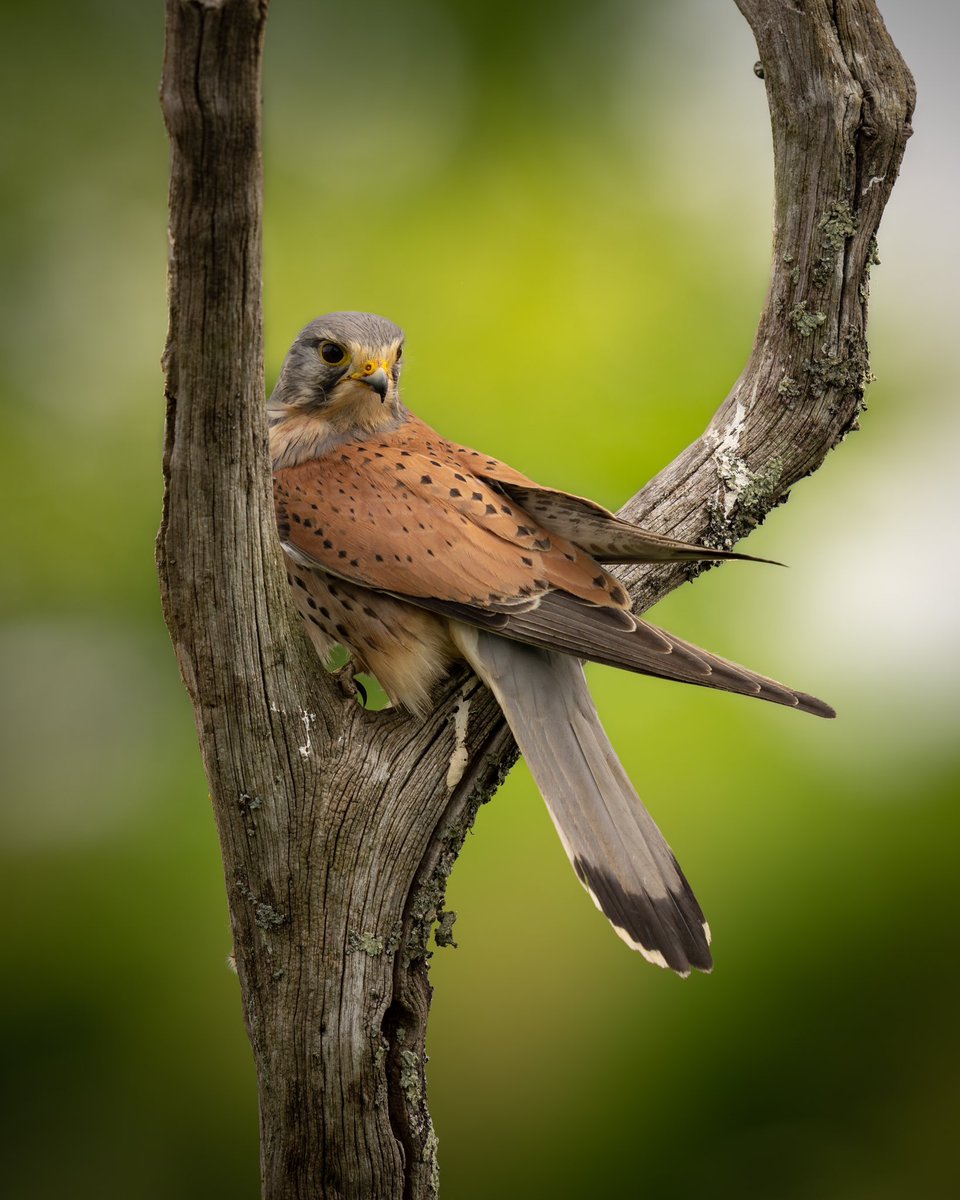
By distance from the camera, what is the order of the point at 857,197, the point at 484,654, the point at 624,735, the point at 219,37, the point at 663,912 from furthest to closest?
the point at 624,735
the point at 857,197
the point at 484,654
the point at 663,912
the point at 219,37

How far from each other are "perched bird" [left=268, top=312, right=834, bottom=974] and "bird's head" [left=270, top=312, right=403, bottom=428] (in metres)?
0.01

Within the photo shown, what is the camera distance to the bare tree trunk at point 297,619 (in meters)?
1.61

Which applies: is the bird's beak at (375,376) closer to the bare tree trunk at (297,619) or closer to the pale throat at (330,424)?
the pale throat at (330,424)

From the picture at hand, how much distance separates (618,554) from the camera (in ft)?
7.23

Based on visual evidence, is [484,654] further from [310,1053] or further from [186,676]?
[310,1053]

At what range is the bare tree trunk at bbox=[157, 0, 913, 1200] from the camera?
161 cm

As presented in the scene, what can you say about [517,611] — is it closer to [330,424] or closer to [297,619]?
[297,619]

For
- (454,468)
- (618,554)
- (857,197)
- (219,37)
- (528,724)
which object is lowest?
(528,724)

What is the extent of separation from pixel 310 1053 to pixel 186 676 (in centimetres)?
67

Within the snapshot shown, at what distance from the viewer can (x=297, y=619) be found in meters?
1.95

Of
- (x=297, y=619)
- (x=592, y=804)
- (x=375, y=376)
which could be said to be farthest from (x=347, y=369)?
(x=592, y=804)

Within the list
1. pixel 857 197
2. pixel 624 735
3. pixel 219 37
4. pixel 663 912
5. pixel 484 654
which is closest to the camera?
pixel 219 37

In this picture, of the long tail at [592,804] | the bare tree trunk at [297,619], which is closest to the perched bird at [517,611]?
the long tail at [592,804]

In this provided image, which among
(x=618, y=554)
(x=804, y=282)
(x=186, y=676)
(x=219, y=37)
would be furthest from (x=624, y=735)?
(x=219, y=37)
